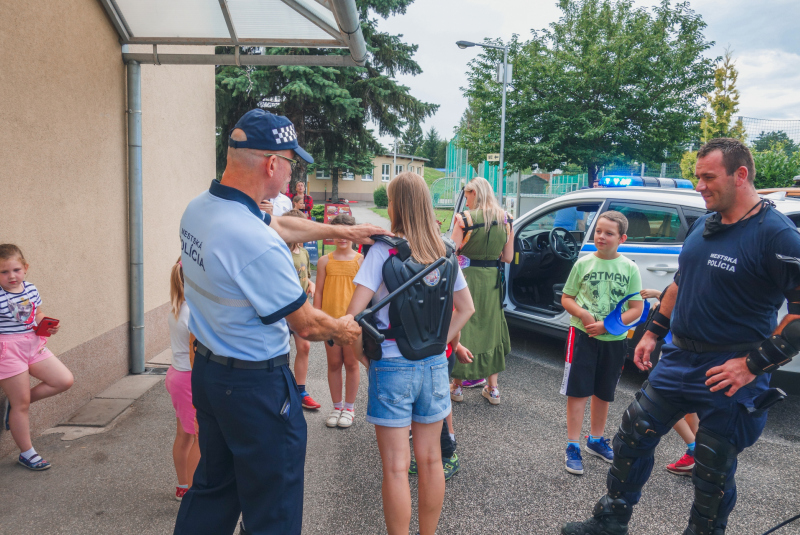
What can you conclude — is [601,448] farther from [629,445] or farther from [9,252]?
[9,252]

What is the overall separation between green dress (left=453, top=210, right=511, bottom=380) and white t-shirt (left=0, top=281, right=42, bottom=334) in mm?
3056

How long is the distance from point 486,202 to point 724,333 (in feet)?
7.56

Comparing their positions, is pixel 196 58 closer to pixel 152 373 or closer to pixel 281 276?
pixel 152 373

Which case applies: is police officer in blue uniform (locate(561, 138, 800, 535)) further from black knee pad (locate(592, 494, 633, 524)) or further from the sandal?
the sandal

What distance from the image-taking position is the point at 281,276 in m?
1.96

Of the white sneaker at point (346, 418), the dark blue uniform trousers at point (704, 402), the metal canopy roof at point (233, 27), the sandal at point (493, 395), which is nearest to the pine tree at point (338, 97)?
the metal canopy roof at point (233, 27)

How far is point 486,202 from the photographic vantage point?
14.6ft

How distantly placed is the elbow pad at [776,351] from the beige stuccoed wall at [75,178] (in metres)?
4.33

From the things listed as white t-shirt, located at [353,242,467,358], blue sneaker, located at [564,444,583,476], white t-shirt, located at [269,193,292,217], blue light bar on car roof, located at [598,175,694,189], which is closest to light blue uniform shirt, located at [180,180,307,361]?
white t-shirt, located at [353,242,467,358]

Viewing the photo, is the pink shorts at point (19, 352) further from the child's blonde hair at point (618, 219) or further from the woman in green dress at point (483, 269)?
the child's blonde hair at point (618, 219)

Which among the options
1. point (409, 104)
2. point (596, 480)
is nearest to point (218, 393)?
point (596, 480)

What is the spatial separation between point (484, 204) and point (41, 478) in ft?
11.9

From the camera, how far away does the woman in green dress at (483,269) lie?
443 cm

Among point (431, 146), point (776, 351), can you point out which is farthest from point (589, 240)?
point (431, 146)
